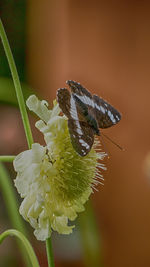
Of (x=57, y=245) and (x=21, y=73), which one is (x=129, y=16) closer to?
(x=21, y=73)

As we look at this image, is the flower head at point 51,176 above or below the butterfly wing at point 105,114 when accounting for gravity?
below

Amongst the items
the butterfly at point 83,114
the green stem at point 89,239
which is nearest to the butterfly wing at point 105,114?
the butterfly at point 83,114

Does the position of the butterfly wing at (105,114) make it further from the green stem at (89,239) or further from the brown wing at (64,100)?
the green stem at (89,239)

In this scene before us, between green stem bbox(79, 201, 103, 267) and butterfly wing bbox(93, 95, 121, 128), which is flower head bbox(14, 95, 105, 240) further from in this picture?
green stem bbox(79, 201, 103, 267)

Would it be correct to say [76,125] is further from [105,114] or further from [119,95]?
[119,95]

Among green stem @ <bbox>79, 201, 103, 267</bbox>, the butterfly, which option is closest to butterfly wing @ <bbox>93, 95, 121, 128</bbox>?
the butterfly

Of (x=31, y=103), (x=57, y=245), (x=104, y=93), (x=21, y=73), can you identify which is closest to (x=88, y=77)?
(x=104, y=93)

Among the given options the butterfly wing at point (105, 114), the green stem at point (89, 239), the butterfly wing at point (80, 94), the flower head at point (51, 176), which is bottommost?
the green stem at point (89, 239)
